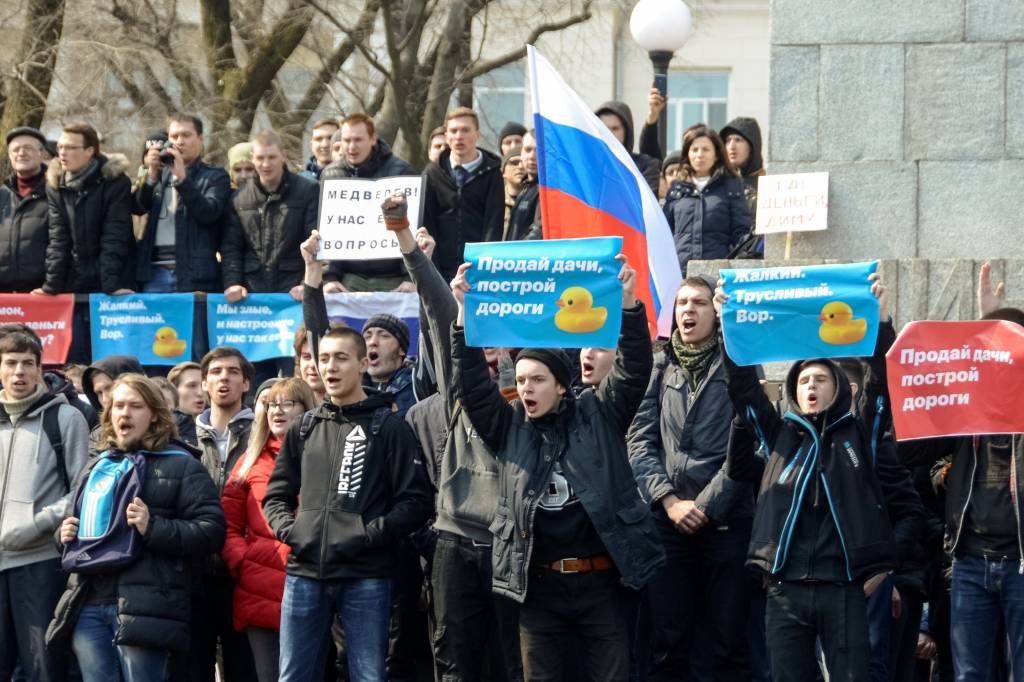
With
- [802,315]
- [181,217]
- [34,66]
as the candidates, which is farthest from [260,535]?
[34,66]

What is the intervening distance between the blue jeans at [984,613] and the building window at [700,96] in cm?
2904

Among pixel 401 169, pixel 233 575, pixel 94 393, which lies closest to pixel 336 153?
pixel 401 169

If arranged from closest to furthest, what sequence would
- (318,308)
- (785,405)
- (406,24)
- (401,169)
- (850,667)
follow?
(850,667) → (785,405) → (318,308) → (401,169) → (406,24)

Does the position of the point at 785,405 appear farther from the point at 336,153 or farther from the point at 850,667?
the point at 336,153

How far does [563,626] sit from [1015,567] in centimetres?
207

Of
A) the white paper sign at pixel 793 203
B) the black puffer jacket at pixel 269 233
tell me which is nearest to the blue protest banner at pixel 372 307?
the black puffer jacket at pixel 269 233

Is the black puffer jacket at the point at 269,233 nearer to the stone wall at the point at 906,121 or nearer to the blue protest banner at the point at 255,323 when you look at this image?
the blue protest banner at the point at 255,323

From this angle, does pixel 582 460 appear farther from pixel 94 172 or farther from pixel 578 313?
pixel 94 172

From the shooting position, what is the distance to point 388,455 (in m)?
8.89

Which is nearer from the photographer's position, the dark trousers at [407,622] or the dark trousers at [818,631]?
the dark trousers at [818,631]

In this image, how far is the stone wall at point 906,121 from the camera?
35.2 feet

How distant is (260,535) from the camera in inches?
368

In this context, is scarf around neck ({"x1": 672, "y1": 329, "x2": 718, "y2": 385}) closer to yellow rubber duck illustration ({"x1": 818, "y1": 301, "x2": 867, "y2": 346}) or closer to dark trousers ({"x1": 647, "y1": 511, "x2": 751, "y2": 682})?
dark trousers ({"x1": 647, "y1": 511, "x2": 751, "y2": 682})

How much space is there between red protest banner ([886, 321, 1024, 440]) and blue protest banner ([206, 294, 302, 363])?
4838 millimetres
